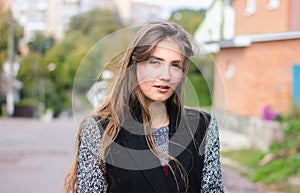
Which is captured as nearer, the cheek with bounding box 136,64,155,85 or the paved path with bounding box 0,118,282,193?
the cheek with bounding box 136,64,155,85

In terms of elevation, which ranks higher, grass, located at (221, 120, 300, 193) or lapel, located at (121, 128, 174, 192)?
lapel, located at (121, 128, 174, 192)

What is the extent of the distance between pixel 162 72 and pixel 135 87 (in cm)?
9

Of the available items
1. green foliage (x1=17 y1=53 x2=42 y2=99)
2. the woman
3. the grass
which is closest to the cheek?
the woman

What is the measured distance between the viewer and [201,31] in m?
6.84

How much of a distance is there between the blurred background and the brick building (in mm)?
17

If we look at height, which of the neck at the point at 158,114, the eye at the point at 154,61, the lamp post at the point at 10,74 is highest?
the eye at the point at 154,61

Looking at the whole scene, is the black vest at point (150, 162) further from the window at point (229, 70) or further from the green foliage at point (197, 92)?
the window at point (229, 70)

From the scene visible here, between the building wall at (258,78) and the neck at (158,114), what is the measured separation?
3898mm

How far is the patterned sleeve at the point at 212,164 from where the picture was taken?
1258 mm

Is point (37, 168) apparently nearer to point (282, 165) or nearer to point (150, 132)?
point (282, 165)

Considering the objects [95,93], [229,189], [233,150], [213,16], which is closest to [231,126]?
[233,150]

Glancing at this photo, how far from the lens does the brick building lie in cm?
399

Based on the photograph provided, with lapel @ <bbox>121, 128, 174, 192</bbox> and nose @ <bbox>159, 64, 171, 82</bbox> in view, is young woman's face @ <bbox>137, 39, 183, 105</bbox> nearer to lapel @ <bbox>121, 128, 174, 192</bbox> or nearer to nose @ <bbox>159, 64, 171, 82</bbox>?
nose @ <bbox>159, 64, 171, 82</bbox>

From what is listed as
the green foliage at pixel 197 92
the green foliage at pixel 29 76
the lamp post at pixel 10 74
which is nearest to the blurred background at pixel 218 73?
the green foliage at pixel 197 92
